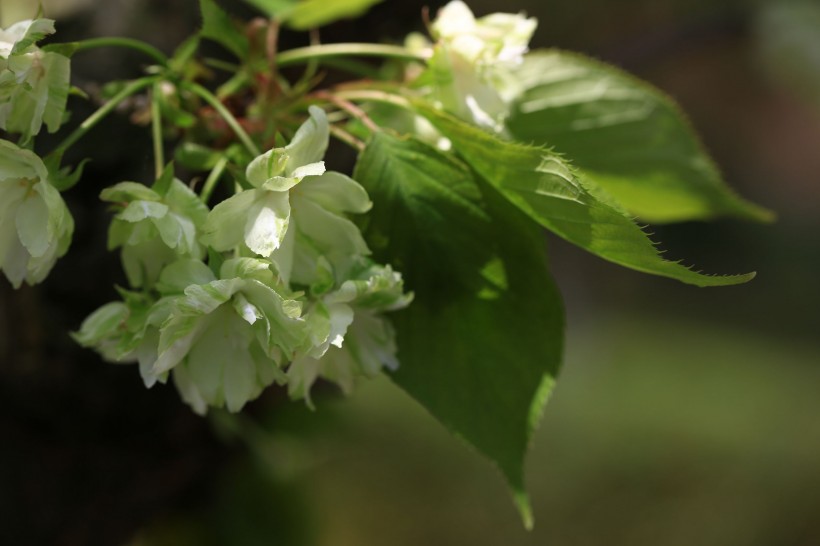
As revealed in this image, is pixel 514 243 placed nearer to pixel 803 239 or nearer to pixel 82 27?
pixel 82 27

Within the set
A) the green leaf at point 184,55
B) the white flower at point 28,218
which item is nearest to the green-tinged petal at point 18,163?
the white flower at point 28,218

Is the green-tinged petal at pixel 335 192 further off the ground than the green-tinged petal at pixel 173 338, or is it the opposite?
the green-tinged petal at pixel 335 192

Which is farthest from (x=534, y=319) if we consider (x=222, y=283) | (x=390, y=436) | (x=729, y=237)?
(x=729, y=237)

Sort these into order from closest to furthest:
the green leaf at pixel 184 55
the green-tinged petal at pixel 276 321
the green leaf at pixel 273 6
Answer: the green-tinged petal at pixel 276 321, the green leaf at pixel 184 55, the green leaf at pixel 273 6

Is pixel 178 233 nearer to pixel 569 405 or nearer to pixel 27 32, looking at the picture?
pixel 27 32

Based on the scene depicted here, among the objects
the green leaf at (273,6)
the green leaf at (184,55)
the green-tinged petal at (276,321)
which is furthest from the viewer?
the green leaf at (273,6)

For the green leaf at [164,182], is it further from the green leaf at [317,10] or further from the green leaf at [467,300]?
the green leaf at [317,10]
